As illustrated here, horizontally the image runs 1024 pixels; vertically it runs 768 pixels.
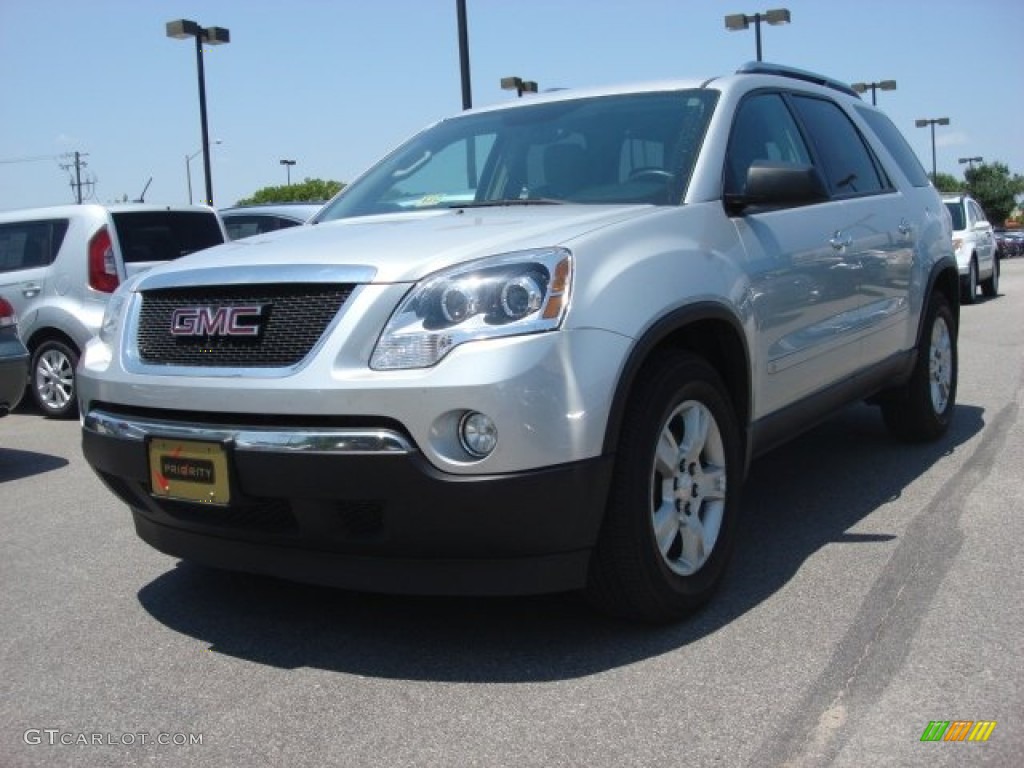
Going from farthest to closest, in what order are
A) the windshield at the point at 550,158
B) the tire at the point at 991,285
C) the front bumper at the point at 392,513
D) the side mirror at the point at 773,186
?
1. the tire at the point at 991,285
2. the windshield at the point at 550,158
3. the side mirror at the point at 773,186
4. the front bumper at the point at 392,513

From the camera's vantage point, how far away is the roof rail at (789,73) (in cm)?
472

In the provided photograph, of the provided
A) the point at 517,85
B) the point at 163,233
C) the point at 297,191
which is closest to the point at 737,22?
the point at 517,85

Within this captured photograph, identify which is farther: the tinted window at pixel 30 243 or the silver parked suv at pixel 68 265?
the tinted window at pixel 30 243

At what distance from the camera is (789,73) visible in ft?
17.3

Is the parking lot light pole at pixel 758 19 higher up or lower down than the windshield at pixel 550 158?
higher up

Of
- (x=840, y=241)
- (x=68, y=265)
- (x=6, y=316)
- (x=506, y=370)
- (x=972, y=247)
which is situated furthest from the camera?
(x=972, y=247)

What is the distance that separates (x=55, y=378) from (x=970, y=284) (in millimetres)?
13436

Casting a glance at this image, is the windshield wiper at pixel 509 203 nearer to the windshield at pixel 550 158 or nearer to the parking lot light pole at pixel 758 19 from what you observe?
the windshield at pixel 550 158

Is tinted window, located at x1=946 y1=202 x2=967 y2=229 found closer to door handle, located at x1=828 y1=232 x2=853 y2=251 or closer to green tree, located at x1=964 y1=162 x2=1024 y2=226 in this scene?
door handle, located at x1=828 y1=232 x2=853 y2=251

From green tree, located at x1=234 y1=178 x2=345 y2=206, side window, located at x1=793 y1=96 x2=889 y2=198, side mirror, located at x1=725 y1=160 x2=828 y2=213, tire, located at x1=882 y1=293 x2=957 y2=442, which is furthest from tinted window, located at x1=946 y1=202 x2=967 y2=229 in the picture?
green tree, located at x1=234 y1=178 x2=345 y2=206

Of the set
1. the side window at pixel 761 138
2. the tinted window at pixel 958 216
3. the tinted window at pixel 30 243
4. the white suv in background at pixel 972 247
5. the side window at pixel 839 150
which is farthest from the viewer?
the tinted window at pixel 958 216

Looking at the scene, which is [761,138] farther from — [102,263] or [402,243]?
[102,263]

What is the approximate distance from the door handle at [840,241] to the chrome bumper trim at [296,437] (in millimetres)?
2454

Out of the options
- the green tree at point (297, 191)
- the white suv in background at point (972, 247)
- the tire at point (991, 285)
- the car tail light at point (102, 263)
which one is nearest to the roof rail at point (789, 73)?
the car tail light at point (102, 263)
